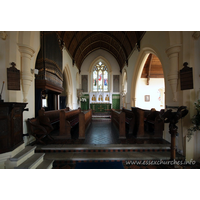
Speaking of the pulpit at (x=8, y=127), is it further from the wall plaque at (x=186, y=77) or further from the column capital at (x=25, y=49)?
the wall plaque at (x=186, y=77)

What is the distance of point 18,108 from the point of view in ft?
8.86

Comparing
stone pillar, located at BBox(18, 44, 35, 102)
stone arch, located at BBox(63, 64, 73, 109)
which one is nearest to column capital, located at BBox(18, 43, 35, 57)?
stone pillar, located at BBox(18, 44, 35, 102)

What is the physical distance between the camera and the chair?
3244mm

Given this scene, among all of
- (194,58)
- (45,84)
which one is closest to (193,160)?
(194,58)

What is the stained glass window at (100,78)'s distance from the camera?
1374 cm

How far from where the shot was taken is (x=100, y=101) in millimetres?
12781

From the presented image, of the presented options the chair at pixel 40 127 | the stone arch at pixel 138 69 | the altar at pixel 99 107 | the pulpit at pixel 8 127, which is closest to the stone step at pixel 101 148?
the chair at pixel 40 127

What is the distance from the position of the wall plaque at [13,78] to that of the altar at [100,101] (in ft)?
30.4

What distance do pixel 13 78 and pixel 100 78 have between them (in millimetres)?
11236

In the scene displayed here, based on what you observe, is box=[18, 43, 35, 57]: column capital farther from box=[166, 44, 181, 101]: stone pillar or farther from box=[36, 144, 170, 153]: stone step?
box=[166, 44, 181, 101]: stone pillar

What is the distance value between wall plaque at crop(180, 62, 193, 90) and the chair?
3.86m

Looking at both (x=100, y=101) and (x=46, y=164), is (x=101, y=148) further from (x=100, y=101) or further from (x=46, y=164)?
(x=100, y=101)

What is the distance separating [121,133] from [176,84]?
7.15 feet

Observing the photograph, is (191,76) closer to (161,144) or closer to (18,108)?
(161,144)
